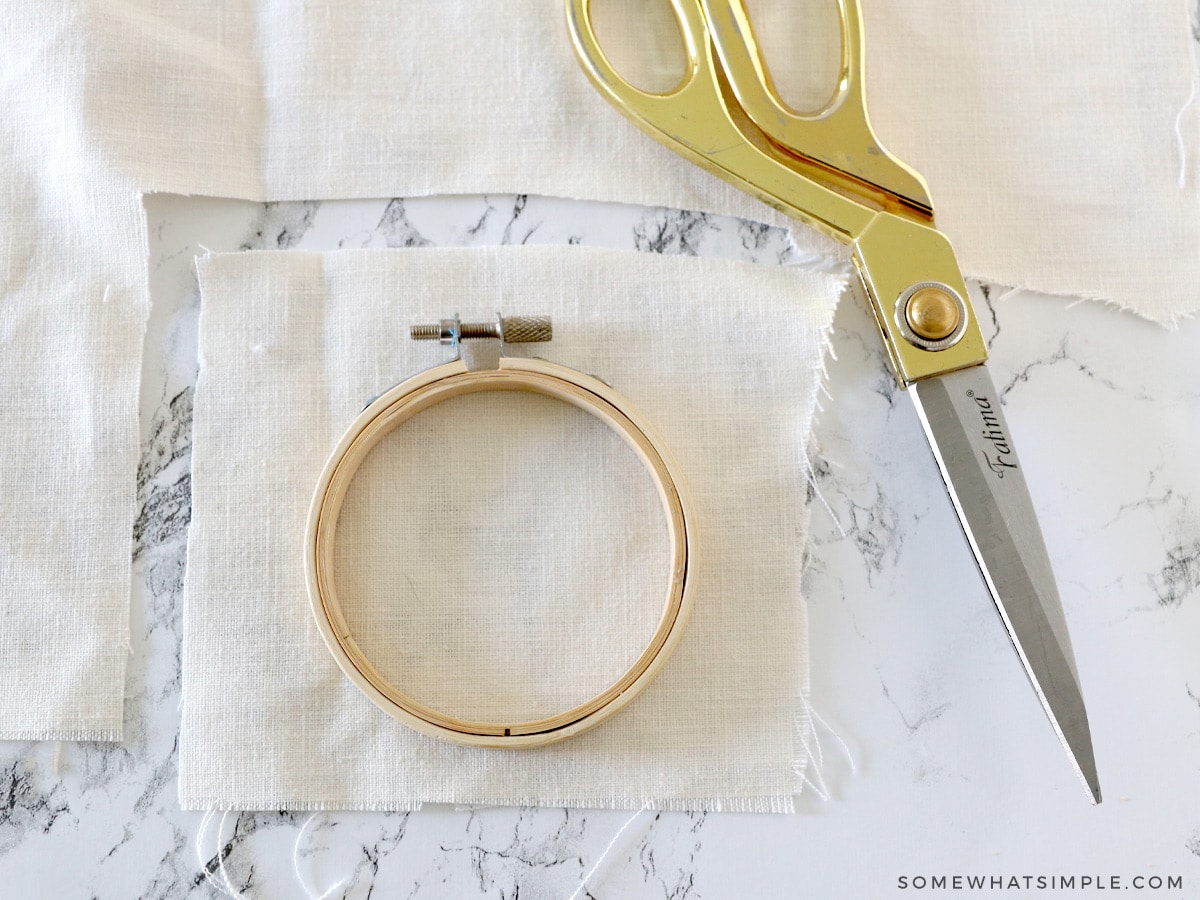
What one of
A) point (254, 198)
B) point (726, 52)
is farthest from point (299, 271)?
point (726, 52)

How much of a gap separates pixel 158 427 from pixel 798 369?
0.52 metres

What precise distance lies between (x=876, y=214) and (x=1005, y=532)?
10.1 inches

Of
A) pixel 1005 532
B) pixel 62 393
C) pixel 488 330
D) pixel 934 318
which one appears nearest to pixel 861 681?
pixel 1005 532

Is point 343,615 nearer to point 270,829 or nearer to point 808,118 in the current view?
point 270,829

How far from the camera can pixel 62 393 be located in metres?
0.79

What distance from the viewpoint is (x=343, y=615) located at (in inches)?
30.0

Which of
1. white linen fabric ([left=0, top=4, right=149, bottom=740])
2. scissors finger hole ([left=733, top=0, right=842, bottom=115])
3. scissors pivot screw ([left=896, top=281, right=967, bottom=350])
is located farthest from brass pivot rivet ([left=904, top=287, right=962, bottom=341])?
white linen fabric ([left=0, top=4, right=149, bottom=740])

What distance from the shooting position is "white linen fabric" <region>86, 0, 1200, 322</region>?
0.81 metres

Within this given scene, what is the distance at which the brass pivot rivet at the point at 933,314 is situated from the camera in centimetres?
73

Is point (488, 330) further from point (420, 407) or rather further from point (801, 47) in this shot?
point (801, 47)

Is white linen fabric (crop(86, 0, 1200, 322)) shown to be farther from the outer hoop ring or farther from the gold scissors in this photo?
the outer hoop ring

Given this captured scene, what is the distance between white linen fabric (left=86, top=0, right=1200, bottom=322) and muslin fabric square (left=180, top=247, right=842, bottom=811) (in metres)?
0.08

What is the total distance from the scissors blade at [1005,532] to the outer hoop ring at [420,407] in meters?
0.20

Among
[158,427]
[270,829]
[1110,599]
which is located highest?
[158,427]
